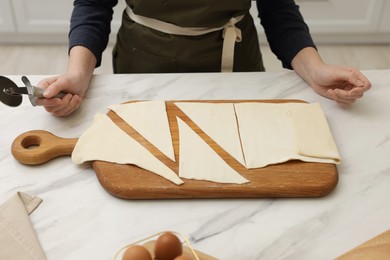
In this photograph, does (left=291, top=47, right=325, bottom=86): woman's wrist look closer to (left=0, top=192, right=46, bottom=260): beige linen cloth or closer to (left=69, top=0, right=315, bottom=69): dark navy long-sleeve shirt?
(left=69, top=0, right=315, bottom=69): dark navy long-sleeve shirt

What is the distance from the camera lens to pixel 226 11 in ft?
3.35

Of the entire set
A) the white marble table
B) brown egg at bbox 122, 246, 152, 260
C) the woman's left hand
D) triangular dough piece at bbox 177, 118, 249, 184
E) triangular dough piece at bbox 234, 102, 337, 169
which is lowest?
the white marble table

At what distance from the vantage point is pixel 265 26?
1150 millimetres

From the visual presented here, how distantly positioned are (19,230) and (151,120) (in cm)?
28

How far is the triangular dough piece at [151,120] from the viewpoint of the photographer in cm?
79

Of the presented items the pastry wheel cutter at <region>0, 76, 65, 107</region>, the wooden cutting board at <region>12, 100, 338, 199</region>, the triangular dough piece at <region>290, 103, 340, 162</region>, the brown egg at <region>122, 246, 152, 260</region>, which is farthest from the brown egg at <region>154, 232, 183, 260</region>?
the pastry wheel cutter at <region>0, 76, 65, 107</region>

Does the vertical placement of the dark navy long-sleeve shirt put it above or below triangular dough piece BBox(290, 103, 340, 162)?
above

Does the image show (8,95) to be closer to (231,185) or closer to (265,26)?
(231,185)

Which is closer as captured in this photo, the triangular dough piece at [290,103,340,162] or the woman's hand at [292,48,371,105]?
the triangular dough piece at [290,103,340,162]

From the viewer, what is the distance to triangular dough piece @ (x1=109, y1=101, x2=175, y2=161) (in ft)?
2.59

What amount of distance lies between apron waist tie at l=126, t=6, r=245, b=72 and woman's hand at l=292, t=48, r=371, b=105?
152 millimetres

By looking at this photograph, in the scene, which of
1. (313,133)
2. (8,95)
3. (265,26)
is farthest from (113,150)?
Answer: (265,26)

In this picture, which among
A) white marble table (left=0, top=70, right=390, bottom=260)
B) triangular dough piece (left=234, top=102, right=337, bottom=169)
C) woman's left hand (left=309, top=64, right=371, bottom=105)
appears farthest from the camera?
woman's left hand (left=309, top=64, right=371, bottom=105)

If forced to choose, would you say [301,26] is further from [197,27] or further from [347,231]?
[347,231]
